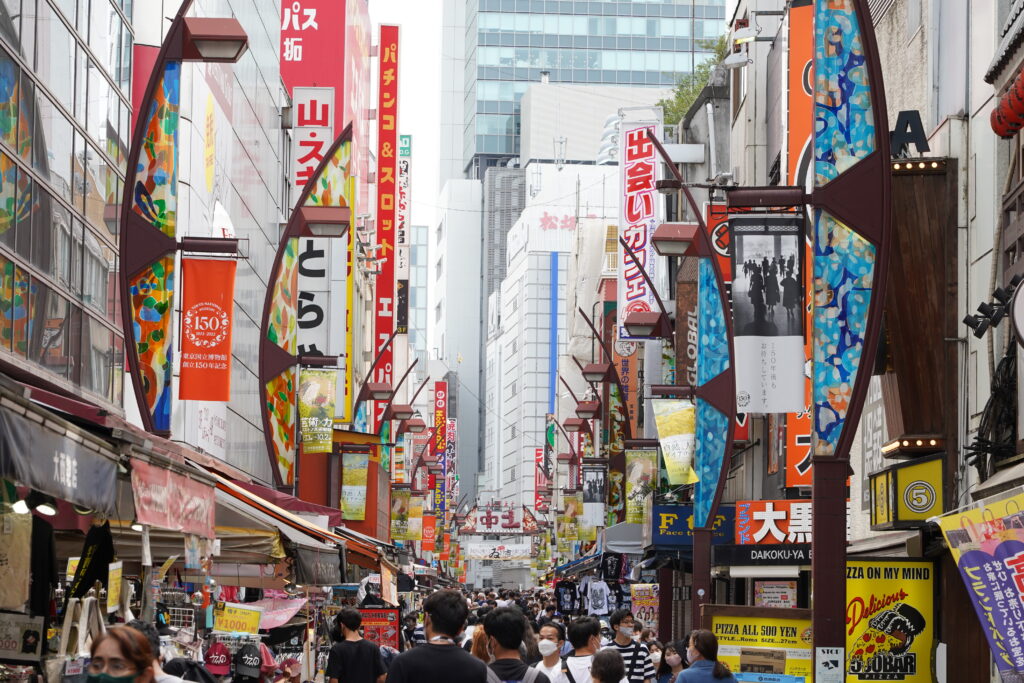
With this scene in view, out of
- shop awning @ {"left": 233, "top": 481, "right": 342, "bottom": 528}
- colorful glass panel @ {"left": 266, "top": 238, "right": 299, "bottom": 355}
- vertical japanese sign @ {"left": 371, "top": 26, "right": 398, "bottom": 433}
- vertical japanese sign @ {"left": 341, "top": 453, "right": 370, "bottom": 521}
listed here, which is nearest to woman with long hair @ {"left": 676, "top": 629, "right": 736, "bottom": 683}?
shop awning @ {"left": 233, "top": 481, "right": 342, "bottom": 528}

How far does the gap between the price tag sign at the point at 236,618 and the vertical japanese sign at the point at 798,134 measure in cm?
1116

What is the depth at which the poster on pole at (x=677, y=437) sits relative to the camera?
25536mm

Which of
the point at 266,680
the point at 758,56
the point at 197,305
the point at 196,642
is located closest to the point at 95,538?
the point at 196,642

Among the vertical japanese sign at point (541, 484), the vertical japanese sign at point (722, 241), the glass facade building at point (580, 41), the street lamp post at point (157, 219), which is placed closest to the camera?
the street lamp post at point (157, 219)

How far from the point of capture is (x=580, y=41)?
18400cm

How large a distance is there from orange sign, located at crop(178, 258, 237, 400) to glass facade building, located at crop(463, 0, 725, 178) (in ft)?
514

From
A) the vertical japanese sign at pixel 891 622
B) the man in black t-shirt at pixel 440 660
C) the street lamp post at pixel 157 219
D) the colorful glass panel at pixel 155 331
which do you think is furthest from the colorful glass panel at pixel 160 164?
the man in black t-shirt at pixel 440 660

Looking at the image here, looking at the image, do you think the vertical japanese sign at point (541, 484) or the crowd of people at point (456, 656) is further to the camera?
the vertical japanese sign at point (541, 484)

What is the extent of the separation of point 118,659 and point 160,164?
10.4m

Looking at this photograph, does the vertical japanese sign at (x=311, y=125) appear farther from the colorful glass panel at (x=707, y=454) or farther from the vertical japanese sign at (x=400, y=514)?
the vertical japanese sign at (x=400, y=514)

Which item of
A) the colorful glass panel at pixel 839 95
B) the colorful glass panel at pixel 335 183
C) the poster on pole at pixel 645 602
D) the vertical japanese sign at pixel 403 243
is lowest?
the poster on pole at pixel 645 602

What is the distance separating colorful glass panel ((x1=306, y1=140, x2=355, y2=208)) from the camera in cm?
2669

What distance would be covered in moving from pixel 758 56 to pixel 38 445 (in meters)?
27.2

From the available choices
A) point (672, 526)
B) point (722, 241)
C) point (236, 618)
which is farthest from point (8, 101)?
point (722, 241)
